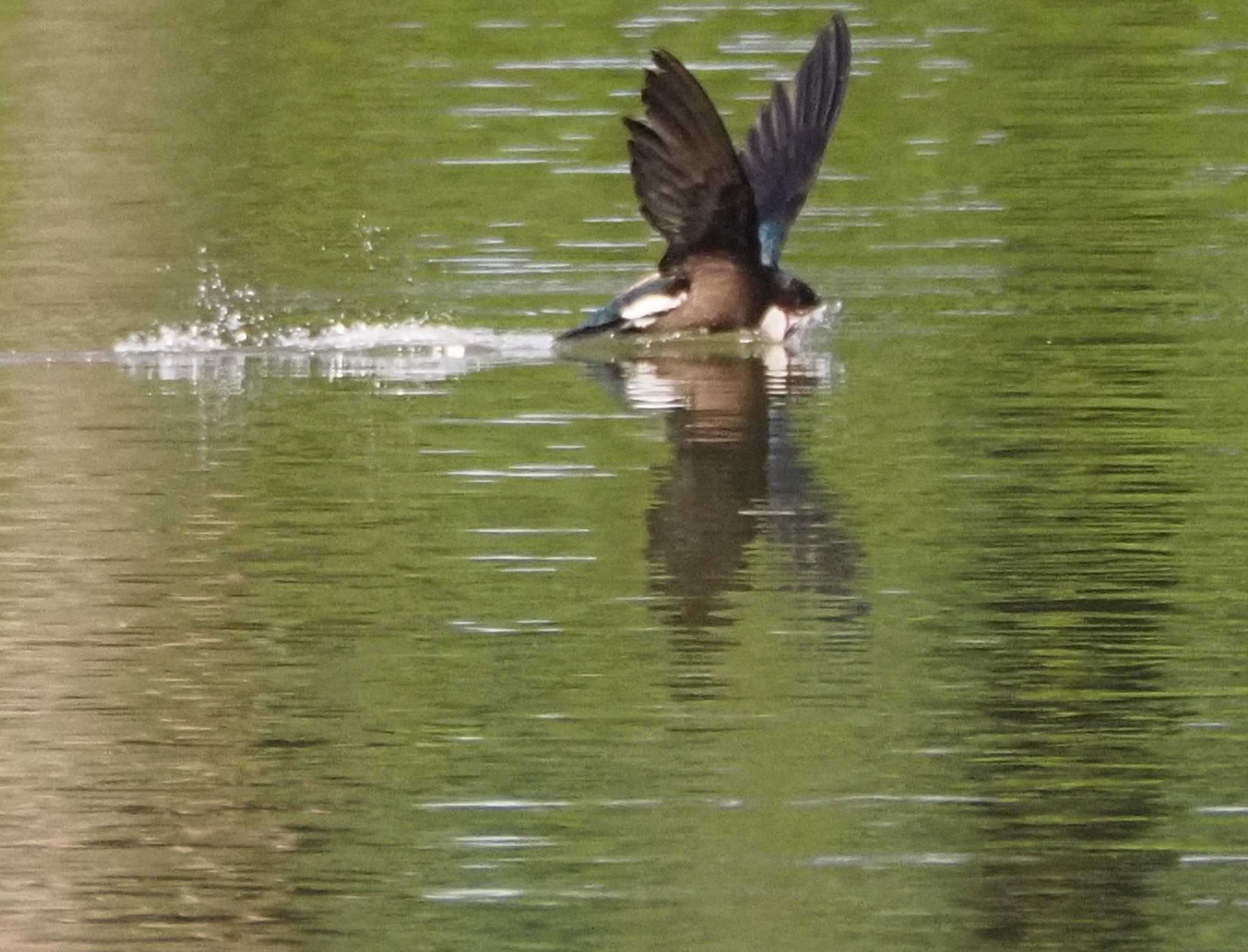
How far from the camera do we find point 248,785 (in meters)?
6.72

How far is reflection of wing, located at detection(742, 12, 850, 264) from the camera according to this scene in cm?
1252

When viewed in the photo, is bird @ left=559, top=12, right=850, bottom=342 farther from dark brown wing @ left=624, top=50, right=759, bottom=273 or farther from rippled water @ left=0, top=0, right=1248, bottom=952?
rippled water @ left=0, top=0, right=1248, bottom=952

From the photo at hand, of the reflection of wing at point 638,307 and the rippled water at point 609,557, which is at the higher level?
the reflection of wing at point 638,307

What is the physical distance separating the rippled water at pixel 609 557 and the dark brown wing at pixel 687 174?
1.39 feet

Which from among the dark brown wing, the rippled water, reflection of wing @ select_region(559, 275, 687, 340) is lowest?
the rippled water

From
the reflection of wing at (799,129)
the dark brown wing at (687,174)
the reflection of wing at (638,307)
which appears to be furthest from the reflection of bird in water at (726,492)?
the reflection of wing at (799,129)

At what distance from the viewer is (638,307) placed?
1154 centimetres

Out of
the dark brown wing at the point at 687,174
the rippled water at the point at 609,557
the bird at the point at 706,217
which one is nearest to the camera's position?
the rippled water at the point at 609,557

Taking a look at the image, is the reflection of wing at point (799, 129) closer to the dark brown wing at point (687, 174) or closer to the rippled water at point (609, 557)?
the rippled water at point (609, 557)

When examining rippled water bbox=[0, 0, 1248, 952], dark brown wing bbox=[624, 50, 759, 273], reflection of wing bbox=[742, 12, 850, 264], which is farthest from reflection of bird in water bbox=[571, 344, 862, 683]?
reflection of wing bbox=[742, 12, 850, 264]

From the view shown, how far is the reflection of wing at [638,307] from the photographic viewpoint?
11.4 metres

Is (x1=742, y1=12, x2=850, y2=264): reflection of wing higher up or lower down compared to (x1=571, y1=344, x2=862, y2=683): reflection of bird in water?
higher up

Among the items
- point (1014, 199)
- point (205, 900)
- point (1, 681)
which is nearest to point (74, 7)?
point (1014, 199)

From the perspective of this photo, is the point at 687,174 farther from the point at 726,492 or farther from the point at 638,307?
the point at 726,492
